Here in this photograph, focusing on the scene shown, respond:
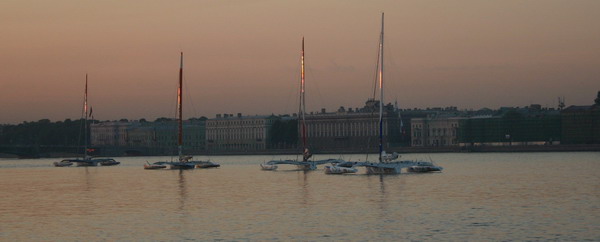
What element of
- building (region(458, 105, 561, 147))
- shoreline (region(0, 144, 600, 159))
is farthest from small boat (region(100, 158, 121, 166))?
building (region(458, 105, 561, 147))

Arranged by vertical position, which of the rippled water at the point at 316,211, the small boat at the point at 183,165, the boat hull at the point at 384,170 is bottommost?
the rippled water at the point at 316,211

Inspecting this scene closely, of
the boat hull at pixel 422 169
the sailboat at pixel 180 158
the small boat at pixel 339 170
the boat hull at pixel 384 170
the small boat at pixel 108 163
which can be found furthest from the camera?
the small boat at pixel 108 163

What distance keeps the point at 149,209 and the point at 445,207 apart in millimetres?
9845

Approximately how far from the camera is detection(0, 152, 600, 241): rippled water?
31.6 meters

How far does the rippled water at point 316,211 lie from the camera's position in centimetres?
3156

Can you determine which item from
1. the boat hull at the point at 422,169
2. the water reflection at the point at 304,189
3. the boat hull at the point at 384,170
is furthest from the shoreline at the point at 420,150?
the water reflection at the point at 304,189

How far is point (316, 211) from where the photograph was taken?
126 feet

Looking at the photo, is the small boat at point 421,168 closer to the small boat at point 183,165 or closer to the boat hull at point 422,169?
the boat hull at point 422,169

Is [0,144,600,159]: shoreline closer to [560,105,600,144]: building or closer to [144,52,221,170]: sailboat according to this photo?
[560,105,600,144]: building

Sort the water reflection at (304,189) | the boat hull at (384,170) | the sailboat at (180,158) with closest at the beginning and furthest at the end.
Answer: the water reflection at (304,189)
the boat hull at (384,170)
the sailboat at (180,158)

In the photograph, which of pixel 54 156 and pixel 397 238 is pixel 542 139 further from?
pixel 397 238

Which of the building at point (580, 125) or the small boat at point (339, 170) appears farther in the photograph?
the building at point (580, 125)

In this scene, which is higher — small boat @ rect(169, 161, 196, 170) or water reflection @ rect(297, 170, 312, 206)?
small boat @ rect(169, 161, 196, 170)

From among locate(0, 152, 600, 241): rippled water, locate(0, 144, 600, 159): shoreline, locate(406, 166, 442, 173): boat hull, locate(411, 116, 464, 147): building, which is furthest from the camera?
locate(411, 116, 464, 147): building
